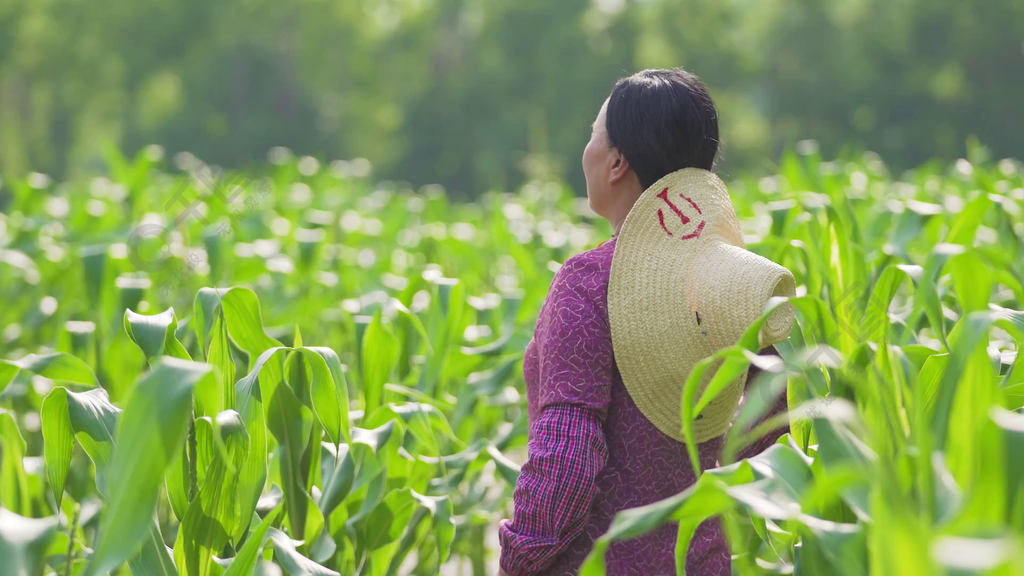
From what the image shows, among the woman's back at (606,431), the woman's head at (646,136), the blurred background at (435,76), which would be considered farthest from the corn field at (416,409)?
the blurred background at (435,76)

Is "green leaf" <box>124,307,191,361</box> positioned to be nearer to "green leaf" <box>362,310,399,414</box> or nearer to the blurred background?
"green leaf" <box>362,310,399,414</box>

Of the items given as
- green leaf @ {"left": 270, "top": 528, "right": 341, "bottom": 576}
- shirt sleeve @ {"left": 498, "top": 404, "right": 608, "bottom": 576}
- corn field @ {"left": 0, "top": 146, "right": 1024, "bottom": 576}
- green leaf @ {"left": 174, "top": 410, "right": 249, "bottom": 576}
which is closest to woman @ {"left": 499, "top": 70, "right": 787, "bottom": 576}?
shirt sleeve @ {"left": 498, "top": 404, "right": 608, "bottom": 576}

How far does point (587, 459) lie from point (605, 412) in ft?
0.26

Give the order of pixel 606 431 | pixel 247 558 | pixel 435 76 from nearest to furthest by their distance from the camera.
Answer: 1. pixel 247 558
2. pixel 606 431
3. pixel 435 76

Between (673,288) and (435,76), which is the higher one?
(673,288)

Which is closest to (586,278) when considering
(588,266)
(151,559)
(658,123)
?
(588,266)

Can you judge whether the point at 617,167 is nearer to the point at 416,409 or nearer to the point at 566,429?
the point at 566,429

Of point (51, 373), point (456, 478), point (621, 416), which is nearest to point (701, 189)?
point (621, 416)

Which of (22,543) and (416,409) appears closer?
(22,543)

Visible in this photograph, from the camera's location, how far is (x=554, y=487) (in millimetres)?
1347

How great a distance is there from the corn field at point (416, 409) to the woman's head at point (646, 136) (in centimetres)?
28

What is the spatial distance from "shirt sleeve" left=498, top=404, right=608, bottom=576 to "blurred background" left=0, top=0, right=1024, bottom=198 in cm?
2624

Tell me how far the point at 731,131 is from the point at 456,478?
2987 centimetres

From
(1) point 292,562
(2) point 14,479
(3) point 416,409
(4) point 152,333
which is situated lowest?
(3) point 416,409
